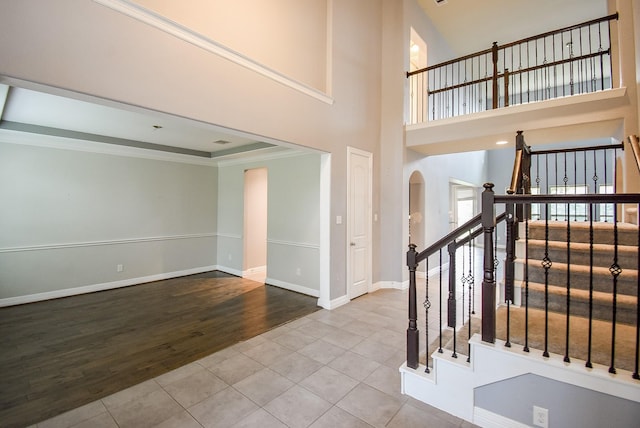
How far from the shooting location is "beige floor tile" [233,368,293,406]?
222 centimetres

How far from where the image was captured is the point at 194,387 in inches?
92.3

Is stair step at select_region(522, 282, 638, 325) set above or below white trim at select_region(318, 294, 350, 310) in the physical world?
above

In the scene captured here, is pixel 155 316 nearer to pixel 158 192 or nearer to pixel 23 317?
pixel 23 317

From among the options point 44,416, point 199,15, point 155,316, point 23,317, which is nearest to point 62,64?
point 199,15

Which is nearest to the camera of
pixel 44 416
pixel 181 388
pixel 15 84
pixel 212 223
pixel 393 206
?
pixel 15 84

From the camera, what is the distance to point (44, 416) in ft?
6.66

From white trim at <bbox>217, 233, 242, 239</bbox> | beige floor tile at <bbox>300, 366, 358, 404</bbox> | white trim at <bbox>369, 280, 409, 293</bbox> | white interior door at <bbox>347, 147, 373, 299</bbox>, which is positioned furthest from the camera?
white trim at <bbox>217, 233, 242, 239</bbox>

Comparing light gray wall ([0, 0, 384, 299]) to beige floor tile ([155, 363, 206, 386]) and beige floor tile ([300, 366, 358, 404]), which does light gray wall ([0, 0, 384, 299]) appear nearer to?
beige floor tile ([300, 366, 358, 404])

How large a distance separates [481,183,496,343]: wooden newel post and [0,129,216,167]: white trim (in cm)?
582

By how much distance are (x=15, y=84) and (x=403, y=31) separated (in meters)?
5.46

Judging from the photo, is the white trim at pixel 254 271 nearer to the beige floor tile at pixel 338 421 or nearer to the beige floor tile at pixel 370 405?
the beige floor tile at pixel 370 405

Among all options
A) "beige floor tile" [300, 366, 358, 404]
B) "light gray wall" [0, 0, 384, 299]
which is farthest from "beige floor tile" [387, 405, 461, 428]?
"light gray wall" [0, 0, 384, 299]

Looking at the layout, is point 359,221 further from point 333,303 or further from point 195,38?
point 195,38

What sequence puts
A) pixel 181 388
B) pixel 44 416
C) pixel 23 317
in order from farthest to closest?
pixel 23 317, pixel 181 388, pixel 44 416
